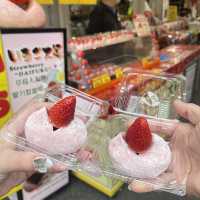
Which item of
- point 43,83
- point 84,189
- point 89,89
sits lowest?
point 84,189

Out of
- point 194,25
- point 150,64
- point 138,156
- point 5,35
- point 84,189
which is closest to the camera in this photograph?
point 138,156

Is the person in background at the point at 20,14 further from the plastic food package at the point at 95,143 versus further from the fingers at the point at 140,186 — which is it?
the fingers at the point at 140,186

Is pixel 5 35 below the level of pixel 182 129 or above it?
above

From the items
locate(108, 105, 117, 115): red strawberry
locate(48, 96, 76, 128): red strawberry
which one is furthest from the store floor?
locate(48, 96, 76, 128): red strawberry

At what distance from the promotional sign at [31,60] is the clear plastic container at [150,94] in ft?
1.30

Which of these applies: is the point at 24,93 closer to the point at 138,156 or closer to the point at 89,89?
the point at 89,89

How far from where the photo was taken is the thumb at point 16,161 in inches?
31.3

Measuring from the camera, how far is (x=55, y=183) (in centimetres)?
189

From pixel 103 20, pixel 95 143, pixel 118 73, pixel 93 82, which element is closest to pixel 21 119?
pixel 95 143

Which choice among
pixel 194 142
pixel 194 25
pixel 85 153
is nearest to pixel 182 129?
pixel 194 142

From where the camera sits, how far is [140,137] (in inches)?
32.8

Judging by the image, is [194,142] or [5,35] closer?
[194,142]

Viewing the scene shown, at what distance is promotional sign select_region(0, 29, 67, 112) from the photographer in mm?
1273

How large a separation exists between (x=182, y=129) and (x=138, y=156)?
273 millimetres
